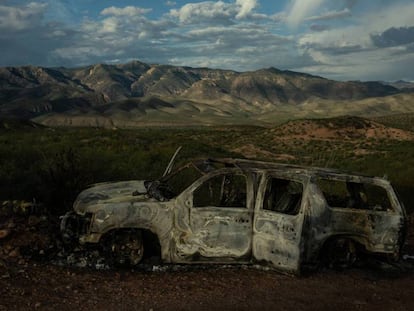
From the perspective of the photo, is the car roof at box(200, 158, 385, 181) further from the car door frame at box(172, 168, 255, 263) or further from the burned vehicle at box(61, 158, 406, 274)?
the car door frame at box(172, 168, 255, 263)

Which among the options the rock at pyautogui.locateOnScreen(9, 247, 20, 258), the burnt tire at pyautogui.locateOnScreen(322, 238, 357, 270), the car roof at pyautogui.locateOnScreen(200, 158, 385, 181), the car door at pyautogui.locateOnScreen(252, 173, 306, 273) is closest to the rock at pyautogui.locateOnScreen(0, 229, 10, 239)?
the rock at pyautogui.locateOnScreen(9, 247, 20, 258)

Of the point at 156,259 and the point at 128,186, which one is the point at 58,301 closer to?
the point at 156,259

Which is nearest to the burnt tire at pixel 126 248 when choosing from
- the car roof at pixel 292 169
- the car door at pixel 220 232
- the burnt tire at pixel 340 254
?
the car door at pixel 220 232

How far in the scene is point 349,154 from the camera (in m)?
40.3

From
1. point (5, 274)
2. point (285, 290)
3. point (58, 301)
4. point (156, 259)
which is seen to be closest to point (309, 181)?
point (285, 290)

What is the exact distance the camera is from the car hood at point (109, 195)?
7645 millimetres

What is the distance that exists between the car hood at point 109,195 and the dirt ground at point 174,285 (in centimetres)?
86

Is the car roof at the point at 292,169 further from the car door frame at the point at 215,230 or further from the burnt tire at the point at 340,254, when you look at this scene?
the burnt tire at the point at 340,254

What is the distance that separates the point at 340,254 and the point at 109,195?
384cm

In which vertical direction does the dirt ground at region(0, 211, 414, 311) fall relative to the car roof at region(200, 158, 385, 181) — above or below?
below

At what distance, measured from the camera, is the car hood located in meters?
7.64

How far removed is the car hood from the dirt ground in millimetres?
861

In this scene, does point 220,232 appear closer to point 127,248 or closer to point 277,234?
point 277,234

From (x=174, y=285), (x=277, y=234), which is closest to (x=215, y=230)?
(x=277, y=234)
